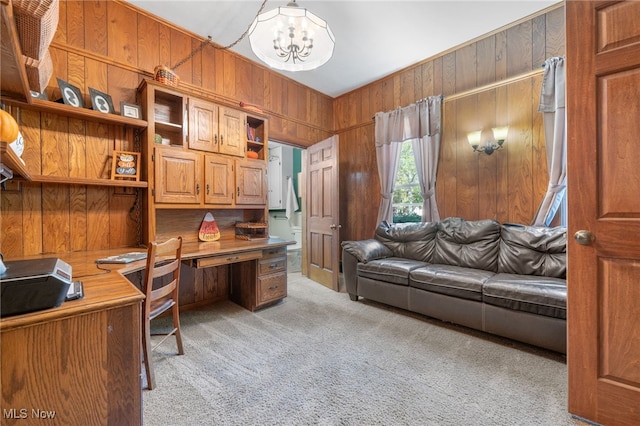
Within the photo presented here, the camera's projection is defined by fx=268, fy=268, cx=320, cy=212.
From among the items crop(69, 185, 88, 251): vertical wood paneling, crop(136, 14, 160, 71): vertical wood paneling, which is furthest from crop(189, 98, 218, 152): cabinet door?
crop(69, 185, 88, 251): vertical wood paneling

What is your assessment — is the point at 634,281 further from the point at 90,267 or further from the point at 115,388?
the point at 90,267

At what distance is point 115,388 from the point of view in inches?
41.7

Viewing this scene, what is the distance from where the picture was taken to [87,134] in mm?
2406

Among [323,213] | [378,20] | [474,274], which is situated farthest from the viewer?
[323,213]

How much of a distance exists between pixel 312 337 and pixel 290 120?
312cm

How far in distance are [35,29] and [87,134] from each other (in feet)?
5.29

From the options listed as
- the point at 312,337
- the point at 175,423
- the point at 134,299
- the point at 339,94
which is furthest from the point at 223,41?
the point at 175,423

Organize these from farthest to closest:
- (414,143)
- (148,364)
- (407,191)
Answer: (407,191) → (414,143) → (148,364)

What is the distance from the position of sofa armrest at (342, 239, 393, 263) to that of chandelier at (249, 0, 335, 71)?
81.1 inches

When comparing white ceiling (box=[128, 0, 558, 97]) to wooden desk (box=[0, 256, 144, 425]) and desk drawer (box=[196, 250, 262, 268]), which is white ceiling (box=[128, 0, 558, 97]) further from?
wooden desk (box=[0, 256, 144, 425])

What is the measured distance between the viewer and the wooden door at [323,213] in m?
3.75

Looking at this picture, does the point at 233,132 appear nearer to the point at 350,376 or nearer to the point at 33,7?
the point at 33,7

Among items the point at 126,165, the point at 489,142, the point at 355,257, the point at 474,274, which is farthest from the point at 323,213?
the point at 126,165

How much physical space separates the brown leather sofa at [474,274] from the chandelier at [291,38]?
2133 mm
